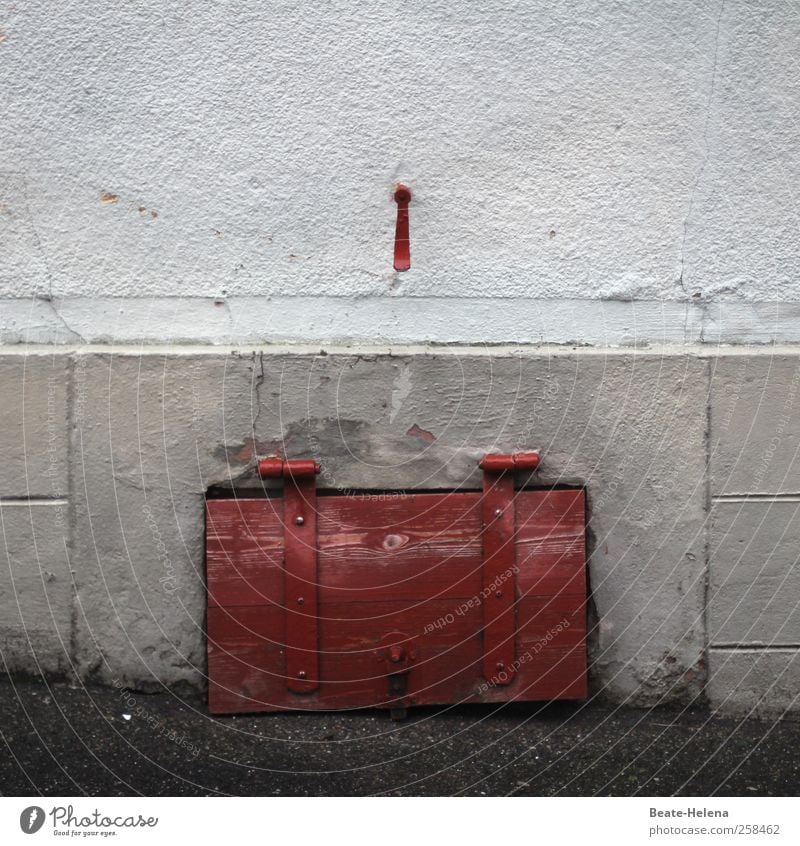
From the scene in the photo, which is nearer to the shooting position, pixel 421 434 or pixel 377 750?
pixel 377 750

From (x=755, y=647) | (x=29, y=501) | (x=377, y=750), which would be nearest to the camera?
(x=377, y=750)

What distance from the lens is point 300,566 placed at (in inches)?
136

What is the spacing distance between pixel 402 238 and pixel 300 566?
1.07 metres

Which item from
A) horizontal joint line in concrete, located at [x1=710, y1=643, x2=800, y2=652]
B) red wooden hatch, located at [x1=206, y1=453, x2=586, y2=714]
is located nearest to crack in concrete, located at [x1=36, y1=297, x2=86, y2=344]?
red wooden hatch, located at [x1=206, y1=453, x2=586, y2=714]

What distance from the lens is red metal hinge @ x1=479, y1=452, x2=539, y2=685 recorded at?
347 cm

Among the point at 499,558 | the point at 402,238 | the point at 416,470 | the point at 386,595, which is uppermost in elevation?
the point at 402,238

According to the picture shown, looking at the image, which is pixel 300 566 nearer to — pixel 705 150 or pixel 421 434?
pixel 421 434

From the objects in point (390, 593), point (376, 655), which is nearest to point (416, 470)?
point (390, 593)

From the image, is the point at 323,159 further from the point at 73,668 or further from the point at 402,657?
the point at 73,668

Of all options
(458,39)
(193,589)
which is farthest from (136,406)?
(458,39)

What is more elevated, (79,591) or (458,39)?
(458,39)

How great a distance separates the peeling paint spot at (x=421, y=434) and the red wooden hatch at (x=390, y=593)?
177mm

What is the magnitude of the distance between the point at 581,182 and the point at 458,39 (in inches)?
23.0

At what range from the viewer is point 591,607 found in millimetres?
3574
